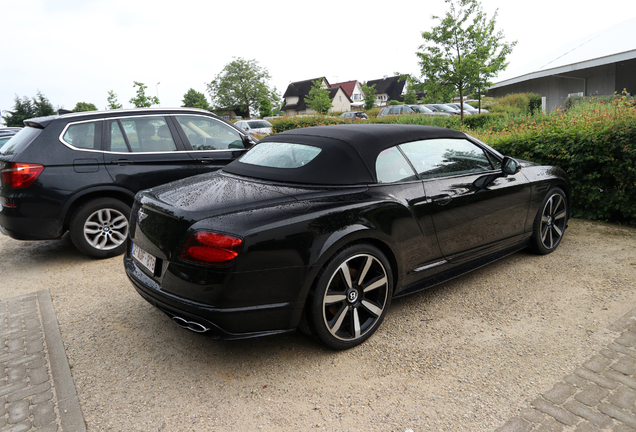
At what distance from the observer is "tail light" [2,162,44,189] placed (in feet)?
15.9

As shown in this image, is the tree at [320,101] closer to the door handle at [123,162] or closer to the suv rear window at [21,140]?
the door handle at [123,162]

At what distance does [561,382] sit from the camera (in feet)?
9.08

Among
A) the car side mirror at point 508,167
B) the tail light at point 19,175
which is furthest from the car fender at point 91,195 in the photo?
the car side mirror at point 508,167

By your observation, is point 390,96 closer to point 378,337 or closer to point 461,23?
point 461,23

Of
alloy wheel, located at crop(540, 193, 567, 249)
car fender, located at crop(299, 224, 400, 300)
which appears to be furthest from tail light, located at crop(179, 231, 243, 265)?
alloy wheel, located at crop(540, 193, 567, 249)

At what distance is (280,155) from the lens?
367 centimetres

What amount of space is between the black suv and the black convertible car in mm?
2163

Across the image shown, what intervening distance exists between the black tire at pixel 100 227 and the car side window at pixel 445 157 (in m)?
3.72

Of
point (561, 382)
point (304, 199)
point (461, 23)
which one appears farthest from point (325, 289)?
point (461, 23)

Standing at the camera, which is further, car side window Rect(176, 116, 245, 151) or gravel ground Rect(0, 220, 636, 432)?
car side window Rect(176, 116, 245, 151)

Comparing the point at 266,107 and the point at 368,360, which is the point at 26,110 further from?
the point at 368,360

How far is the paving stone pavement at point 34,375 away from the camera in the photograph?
252 centimetres

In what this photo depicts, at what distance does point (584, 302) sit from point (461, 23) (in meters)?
17.4

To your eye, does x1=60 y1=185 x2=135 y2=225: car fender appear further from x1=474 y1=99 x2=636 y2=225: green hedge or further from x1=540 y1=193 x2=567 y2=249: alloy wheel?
x1=474 y1=99 x2=636 y2=225: green hedge
